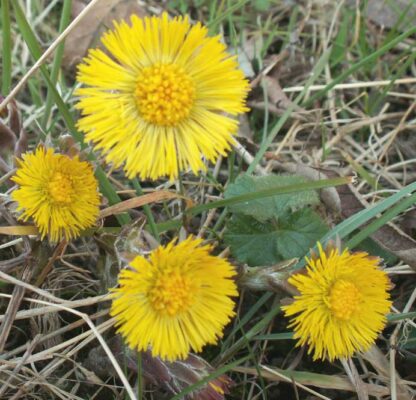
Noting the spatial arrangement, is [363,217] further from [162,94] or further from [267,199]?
[162,94]

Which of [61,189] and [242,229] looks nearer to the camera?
[61,189]

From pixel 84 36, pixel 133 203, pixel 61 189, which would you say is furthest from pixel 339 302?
pixel 84 36

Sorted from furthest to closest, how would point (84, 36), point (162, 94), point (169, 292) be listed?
point (84, 36) → point (162, 94) → point (169, 292)

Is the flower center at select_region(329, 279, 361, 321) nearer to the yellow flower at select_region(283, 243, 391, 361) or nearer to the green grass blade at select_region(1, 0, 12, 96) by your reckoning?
the yellow flower at select_region(283, 243, 391, 361)

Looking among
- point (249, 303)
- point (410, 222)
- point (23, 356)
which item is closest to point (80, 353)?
point (23, 356)

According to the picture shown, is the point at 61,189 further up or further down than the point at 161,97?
further down

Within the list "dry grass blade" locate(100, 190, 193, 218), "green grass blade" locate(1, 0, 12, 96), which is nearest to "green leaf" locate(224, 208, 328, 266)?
"dry grass blade" locate(100, 190, 193, 218)

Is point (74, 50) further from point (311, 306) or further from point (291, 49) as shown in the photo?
point (311, 306)

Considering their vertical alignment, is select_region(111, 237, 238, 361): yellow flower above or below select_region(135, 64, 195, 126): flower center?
below
